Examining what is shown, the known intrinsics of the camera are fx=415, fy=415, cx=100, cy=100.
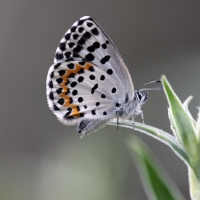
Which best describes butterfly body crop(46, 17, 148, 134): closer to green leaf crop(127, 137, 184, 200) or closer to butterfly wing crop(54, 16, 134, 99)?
butterfly wing crop(54, 16, 134, 99)

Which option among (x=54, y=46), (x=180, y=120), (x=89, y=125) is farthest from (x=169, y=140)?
(x=54, y=46)

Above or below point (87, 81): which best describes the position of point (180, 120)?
below

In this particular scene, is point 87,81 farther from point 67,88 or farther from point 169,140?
point 169,140

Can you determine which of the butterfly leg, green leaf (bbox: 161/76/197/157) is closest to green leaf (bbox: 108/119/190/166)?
green leaf (bbox: 161/76/197/157)

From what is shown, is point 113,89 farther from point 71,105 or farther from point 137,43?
point 137,43

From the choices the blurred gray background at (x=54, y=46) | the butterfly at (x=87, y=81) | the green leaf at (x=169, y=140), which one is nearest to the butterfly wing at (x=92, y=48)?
the butterfly at (x=87, y=81)

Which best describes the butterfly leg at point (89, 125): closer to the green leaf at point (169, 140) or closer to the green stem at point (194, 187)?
the green leaf at point (169, 140)

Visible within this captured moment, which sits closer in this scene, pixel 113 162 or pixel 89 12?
pixel 113 162

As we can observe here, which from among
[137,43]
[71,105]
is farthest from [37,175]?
[137,43]
